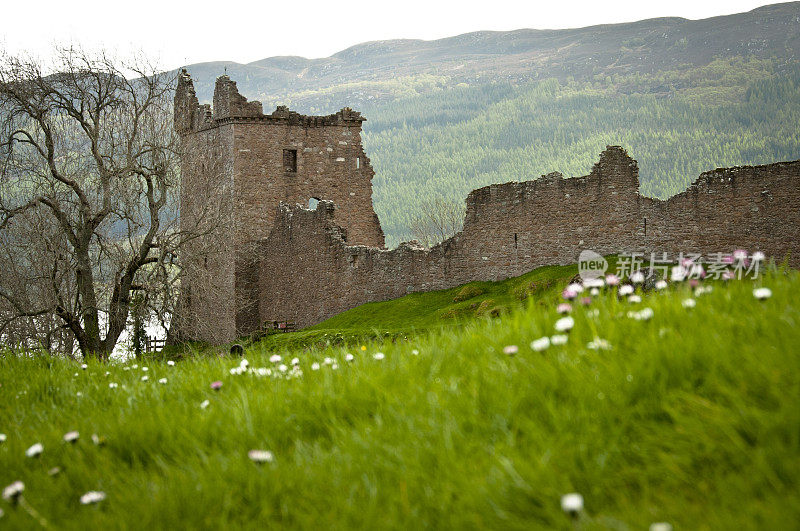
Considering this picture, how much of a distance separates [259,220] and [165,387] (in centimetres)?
4046

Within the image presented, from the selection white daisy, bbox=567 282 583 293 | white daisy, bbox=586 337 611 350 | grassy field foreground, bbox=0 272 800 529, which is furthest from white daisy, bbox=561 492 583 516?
white daisy, bbox=567 282 583 293

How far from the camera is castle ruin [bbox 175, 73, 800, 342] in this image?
2812 centimetres

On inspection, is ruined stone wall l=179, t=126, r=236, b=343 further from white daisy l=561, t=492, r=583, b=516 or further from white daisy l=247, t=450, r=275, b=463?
white daisy l=561, t=492, r=583, b=516

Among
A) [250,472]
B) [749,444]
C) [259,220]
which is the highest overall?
[749,444]

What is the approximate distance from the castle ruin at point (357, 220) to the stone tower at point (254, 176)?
7 centimetres

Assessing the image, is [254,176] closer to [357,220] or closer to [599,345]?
[357,220]

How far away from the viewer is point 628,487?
405cm

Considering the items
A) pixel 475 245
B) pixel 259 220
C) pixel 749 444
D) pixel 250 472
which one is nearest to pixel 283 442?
pixel 250 472

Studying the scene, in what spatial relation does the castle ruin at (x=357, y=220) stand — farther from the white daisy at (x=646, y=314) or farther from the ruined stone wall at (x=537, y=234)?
the white daisy at (x=646, y=314)

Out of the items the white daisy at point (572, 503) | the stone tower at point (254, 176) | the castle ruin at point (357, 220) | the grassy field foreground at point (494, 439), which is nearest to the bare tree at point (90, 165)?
the castle ruin at point (357, 220)

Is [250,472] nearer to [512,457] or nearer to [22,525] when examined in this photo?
[22,525]

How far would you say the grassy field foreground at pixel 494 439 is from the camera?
396cm

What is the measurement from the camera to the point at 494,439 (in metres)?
4.66
